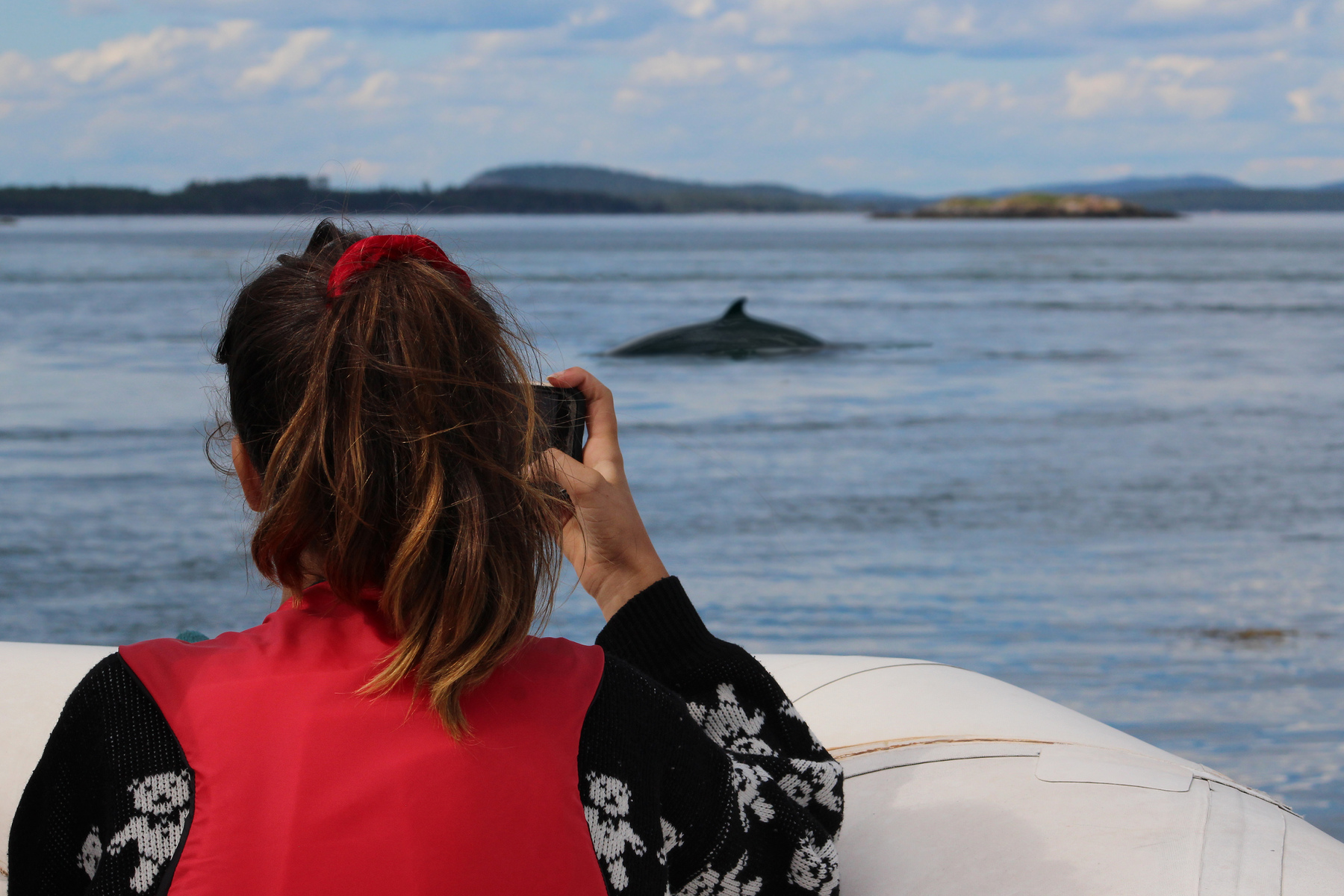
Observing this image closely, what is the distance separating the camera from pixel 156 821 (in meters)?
1.31

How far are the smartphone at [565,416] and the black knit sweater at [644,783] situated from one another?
0.25 metres

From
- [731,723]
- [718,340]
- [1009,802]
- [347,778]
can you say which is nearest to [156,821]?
[347,778]

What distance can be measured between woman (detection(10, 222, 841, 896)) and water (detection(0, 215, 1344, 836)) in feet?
0.93

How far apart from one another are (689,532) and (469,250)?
20.1 ft

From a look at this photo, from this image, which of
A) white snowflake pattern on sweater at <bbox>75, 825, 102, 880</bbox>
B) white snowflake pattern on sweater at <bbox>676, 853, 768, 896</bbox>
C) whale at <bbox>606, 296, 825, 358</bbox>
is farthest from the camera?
whale at <bbox>606, 296, 825, 358</bbox>

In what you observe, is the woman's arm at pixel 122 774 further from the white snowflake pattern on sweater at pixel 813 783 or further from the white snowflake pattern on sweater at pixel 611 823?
the white snowflake pattern on sweater at pixel 813 783

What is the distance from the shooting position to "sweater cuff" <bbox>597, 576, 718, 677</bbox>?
1.75 metres

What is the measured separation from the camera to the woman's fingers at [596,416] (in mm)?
1844

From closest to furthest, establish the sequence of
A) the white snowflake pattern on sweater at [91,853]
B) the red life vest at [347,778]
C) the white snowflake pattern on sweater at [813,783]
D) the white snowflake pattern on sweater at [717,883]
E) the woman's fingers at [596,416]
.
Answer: the red life vest at [347,778]
the white snowflake pattern on sweater at [91,853]
the white snowflake pattern on sweater at [717,883]
the white snowflake pattern on sweater at [813,783]
the woman's fingers at [596,416]

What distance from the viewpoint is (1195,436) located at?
38.9ft

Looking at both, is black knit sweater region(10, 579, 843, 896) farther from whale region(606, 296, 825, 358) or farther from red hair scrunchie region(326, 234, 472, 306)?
whale region(606, 296, 825, 358)

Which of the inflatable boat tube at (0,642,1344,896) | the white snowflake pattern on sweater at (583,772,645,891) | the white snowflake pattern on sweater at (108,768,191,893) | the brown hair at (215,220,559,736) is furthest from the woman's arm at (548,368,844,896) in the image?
the white snowflake pattern on sweater at (108,768,191,893)

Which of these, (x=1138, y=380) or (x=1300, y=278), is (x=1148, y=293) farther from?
(x=1138, y=380)

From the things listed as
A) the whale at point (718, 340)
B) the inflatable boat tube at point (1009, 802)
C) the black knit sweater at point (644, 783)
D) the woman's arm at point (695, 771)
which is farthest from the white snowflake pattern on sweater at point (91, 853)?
the whale at point (718, 340)
